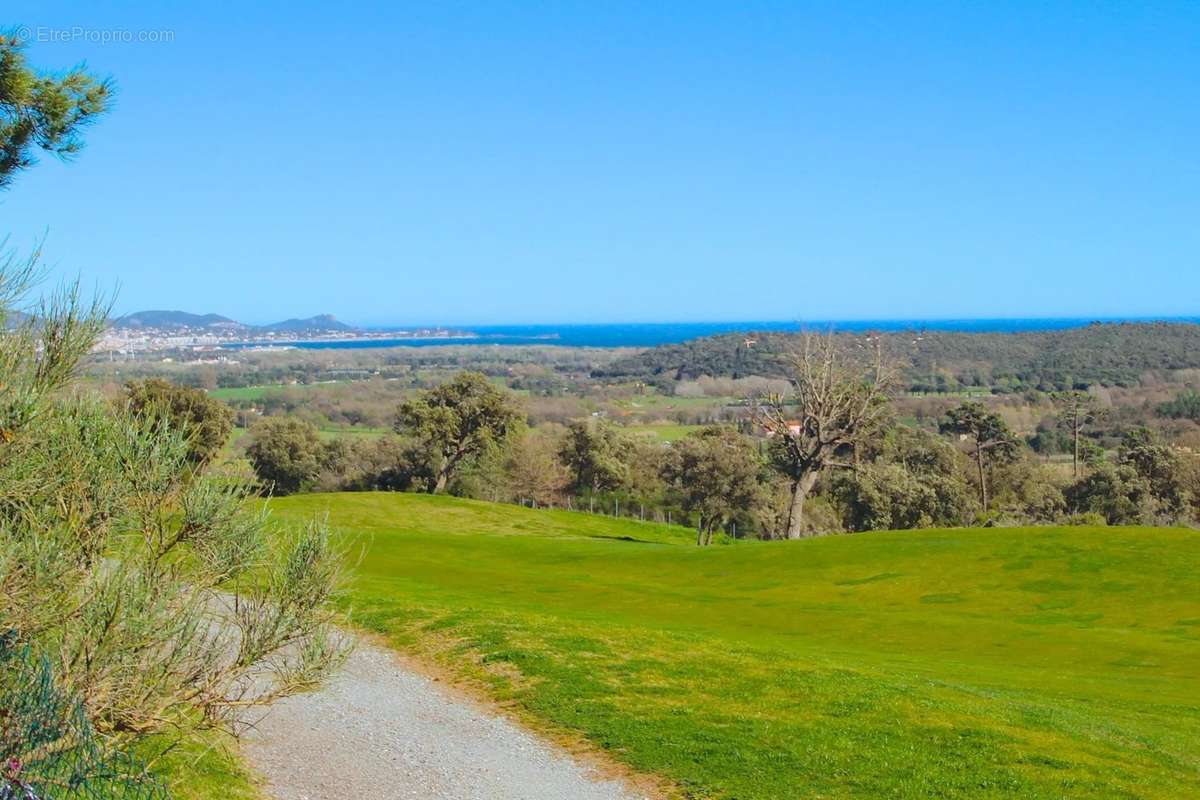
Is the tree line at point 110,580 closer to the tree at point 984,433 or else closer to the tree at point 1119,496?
the tree at point 1119,496

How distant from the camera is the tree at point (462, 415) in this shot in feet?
194

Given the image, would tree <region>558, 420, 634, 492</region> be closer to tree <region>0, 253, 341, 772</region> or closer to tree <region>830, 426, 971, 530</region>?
tree <region>830, 426, 971, 530</region>

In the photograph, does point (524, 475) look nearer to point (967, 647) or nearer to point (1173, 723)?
point (967, 647)

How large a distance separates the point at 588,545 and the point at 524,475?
99.8 ft

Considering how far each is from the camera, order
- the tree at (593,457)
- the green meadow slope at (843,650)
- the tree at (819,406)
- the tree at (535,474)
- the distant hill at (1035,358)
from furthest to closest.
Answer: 1. the distant hill at (1035,358)
2. the tree at (535,474)
3. the tree at (593,457)
4. the tree at (819,406)
5. the green meadow slope at (843,650)

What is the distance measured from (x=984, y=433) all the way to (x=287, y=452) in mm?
44324

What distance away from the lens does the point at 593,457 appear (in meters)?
64.7

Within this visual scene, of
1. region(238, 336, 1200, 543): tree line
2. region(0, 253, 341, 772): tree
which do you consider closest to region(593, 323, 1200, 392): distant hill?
region(238, 336, 1200, 543): tree line

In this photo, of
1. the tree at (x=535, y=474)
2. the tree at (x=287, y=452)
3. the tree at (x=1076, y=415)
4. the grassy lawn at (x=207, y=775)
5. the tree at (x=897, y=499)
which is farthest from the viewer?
the tree at (x=1076, y=415)

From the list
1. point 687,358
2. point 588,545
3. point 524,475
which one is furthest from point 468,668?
point 687,358

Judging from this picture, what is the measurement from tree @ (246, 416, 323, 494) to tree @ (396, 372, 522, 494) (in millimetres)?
8792

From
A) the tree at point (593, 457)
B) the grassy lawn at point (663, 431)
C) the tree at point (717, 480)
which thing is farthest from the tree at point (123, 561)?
the grassy lawn at point (663, 431)

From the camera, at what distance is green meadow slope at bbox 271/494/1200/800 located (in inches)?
468

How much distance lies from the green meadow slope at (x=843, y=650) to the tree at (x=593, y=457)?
2866cm
